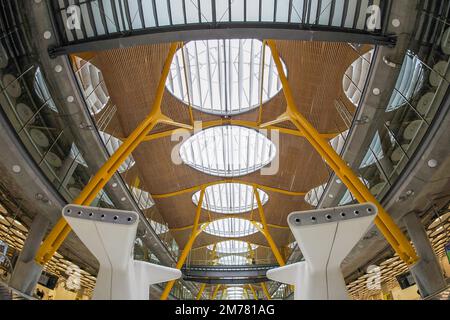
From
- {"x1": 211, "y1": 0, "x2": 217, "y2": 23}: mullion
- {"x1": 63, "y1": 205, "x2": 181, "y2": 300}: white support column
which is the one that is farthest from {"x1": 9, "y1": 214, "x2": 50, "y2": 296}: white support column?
{"x1": 211, "y1": 0, "x2": 217, "y2": 23}: mullion

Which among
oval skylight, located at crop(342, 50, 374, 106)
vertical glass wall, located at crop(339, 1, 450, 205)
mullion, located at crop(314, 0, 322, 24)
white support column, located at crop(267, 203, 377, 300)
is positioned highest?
oval skylight, located at crop(342, 50, 374, 106)

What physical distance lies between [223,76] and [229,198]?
862 inches

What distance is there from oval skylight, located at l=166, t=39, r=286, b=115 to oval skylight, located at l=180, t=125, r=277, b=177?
290 cm

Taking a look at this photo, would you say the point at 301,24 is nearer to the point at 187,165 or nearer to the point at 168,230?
the point at 187,165

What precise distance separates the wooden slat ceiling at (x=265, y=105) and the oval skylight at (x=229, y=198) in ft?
19.4

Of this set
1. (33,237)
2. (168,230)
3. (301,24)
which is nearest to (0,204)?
(33,237)

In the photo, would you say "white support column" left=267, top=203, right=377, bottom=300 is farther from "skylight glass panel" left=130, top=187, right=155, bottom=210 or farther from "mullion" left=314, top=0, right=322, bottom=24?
"skylight glass panel" left=130, top=187, right=155, bottom=210

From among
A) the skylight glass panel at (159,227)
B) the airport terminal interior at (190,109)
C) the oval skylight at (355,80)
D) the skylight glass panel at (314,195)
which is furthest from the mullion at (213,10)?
the skylight glass panel at (159,227)

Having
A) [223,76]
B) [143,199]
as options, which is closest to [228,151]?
[223,76]

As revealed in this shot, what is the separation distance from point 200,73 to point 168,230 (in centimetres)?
2412

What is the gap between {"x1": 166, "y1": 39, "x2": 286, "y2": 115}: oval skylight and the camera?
28.6 meters

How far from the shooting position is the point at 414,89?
50.3 feet

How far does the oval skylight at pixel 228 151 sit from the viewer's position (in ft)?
117

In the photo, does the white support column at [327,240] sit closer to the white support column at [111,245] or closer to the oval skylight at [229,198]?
the white support column at [111,245]
